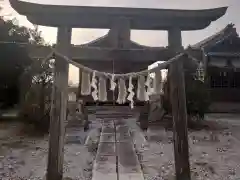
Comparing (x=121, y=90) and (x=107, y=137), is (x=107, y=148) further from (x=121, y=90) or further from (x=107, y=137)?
(x=121, y=90)

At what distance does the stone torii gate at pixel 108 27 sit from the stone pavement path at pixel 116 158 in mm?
1194

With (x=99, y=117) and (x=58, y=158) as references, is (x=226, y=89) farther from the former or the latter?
(x=58, y=158)

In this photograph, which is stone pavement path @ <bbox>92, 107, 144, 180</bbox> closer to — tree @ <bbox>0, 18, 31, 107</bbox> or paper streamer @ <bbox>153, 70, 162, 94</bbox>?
paper streamer @ <bbox>153, 70, 162, 94</bbox>

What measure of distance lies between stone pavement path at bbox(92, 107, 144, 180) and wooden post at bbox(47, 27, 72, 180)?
3.75ft

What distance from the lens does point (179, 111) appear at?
16.5ft

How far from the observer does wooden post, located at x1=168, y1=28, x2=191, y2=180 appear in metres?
5.02

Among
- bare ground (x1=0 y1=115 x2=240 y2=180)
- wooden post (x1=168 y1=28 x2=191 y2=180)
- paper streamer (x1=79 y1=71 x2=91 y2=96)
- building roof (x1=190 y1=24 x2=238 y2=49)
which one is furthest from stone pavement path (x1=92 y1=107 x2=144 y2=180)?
building roof (x1=190 y1=24 x2=238 y2=49)

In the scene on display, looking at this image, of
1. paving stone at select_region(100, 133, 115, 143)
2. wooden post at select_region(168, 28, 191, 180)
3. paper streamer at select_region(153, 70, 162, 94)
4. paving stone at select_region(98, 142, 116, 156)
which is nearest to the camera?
wooden post at select_region(168, 28, 191, 180)

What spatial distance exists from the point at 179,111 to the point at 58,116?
215cm

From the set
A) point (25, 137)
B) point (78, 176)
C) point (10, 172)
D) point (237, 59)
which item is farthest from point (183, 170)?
point (237, 59)

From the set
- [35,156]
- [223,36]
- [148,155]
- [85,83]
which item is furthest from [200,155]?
[223,36]

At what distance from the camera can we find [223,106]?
20109 mm

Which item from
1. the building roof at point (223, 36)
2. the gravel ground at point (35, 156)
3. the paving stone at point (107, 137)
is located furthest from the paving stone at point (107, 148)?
the building roof at point (223, 36)

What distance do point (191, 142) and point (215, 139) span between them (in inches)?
45.8
